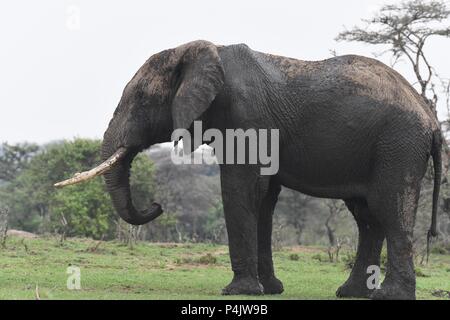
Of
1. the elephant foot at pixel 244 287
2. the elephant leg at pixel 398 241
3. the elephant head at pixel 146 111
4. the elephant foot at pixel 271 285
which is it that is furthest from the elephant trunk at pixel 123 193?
the elephant leg at pixel 398 241

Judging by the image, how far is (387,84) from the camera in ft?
36.7

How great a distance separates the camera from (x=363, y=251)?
12.2 meters

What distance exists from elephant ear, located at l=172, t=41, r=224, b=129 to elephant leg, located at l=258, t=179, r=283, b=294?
5.89 feet

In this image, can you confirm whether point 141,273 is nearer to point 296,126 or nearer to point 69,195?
point 296,126

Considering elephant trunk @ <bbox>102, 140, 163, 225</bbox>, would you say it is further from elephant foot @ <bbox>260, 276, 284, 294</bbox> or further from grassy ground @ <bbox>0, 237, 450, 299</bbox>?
elephant foot @ <bbox>260, 276, 284, 294</bbox>

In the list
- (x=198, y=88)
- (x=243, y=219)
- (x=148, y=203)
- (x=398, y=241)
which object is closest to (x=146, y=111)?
(x=198, y=88)

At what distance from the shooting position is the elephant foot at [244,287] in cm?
1112

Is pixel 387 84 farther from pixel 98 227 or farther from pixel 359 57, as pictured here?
pixel 98 227

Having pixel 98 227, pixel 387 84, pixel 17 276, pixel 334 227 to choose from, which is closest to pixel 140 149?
pixel 17 276

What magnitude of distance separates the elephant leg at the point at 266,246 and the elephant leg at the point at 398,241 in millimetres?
1705

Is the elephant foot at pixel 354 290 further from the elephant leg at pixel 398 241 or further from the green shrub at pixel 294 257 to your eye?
the green shrub at pixel 294 257

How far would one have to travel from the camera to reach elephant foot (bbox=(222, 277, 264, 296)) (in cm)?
1112

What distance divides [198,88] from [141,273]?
174 inches

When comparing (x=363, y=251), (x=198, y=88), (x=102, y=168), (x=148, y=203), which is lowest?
(x=363, y=251)
